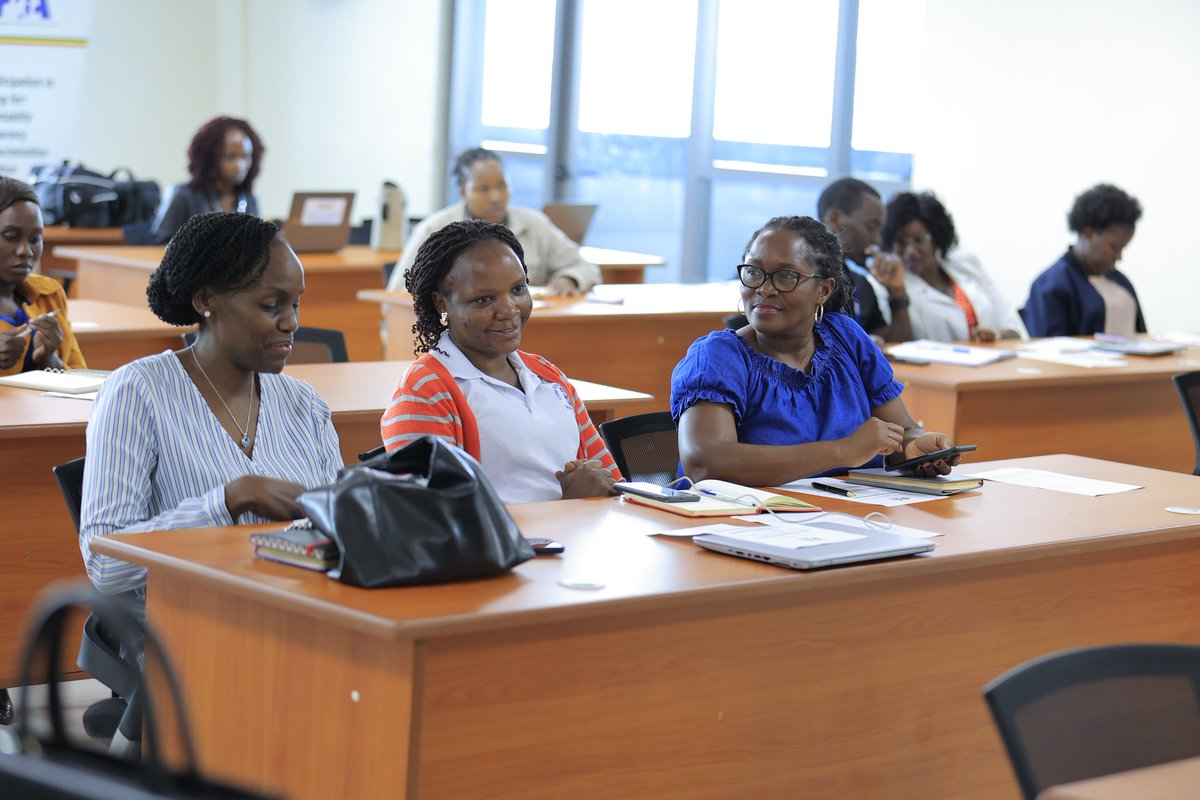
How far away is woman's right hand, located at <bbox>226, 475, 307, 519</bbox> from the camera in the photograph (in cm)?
230

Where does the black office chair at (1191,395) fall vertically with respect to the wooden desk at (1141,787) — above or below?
above

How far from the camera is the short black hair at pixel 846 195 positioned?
5113 mm

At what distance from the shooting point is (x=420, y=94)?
10.7 m

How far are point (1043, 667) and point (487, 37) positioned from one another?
31.2ft

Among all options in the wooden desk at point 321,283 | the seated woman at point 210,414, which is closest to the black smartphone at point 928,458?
the seated woman at point 210,414

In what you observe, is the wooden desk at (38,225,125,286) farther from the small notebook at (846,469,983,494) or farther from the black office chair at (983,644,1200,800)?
the black office chair at (983,644,1200,800)

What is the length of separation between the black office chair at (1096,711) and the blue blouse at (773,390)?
4.05 feet

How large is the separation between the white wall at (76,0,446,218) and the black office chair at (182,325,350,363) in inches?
251

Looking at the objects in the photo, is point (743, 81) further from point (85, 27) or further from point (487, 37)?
point (85, 27)

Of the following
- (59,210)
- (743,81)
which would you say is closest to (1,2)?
(59,210)

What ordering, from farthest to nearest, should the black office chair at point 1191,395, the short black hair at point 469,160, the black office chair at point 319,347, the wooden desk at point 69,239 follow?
the wooden desk at point 69,239, the short black hair at point 469,160, the black office chair at point 319,347, the black office chair at point 1191,395

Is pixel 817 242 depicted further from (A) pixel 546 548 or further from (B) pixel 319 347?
(B) pixel 319 347

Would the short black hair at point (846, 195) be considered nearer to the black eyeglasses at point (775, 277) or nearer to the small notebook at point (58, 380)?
the black eyeglasses at point (775, 277)

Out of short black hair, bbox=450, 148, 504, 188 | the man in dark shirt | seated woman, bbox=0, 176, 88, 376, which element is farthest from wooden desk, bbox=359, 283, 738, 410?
seated woman, bbox=0, 176, 88, 376
